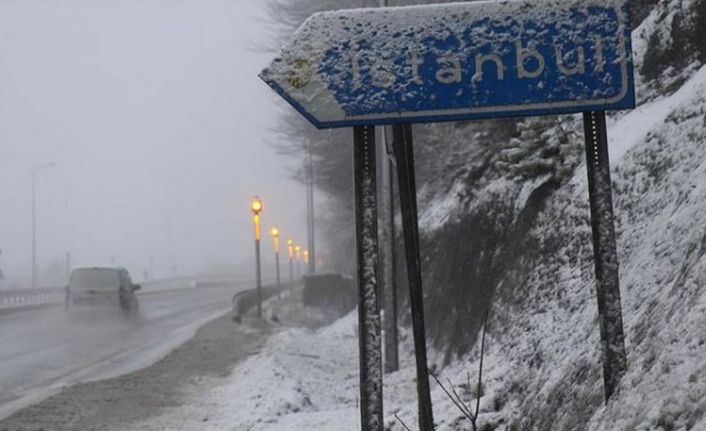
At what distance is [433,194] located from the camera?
21.7 metres

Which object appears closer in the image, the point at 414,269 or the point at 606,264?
the point at 606,264

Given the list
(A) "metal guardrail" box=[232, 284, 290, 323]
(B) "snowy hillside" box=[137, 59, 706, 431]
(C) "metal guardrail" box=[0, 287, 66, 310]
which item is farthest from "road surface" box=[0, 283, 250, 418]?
(C) "metal guardrail" box=[0, 287, 66, 310]

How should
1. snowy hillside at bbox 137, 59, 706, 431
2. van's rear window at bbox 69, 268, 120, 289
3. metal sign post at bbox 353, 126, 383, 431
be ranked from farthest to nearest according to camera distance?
van's rear window at bbox 69, 268, 120, 289, metal sign post at bbox 353, 126, 383, 431, snowy hillside at bbox 137, 59, 706, 431

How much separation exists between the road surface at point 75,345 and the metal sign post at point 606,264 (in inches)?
339

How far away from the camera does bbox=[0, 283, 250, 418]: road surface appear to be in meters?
13.5

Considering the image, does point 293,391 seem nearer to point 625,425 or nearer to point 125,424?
point 125,424

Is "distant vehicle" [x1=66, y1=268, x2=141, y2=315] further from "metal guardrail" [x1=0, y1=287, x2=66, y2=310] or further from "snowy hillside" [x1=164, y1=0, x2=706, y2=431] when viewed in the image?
"metal guardrail" [x1=0, y1=287, x2=66, y2=310]

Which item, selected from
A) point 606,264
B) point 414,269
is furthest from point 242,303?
point 606,264

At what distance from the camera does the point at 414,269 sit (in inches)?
163

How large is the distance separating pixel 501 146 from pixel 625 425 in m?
9.96

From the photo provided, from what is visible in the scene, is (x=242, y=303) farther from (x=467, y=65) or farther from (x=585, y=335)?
(x=467, y=65)

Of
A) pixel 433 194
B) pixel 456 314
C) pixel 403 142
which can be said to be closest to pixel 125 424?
pixel 456 314

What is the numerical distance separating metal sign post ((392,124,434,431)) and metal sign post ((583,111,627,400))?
2.84 feet

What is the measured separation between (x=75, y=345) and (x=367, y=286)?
684 inches
